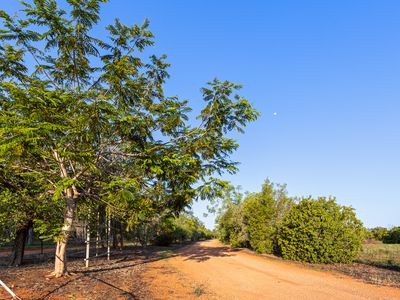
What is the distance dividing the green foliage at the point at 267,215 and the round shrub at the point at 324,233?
3313mm

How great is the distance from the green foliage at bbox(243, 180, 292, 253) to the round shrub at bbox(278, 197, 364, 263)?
10.9ft

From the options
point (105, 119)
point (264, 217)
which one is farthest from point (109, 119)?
point (264, 217)

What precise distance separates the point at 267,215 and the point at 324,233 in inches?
285

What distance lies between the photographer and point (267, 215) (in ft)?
75.2

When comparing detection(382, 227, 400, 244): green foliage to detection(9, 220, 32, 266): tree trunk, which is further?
detection(382, 227, 400, 244): green foliage

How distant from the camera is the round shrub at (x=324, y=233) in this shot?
51.4 feet

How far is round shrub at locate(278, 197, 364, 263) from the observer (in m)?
15.7

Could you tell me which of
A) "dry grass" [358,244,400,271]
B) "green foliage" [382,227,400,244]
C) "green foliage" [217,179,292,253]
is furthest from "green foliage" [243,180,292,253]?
"green foliage" [382,227,400,244]

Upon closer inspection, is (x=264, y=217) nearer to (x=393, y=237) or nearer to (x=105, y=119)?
(x=105, y=119)

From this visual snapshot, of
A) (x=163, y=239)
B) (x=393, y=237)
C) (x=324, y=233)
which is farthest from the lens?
(x=393, y=237)

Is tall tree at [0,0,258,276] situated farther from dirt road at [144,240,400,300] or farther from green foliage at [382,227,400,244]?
green foliage at [382,227,400,244]

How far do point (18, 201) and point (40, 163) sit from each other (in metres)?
1.85

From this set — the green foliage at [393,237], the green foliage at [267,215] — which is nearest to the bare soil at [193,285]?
the green foliage at [267,215]

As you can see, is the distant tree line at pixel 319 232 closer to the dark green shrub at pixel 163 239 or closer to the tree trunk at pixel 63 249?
the tree trunk at pixel 63 249
